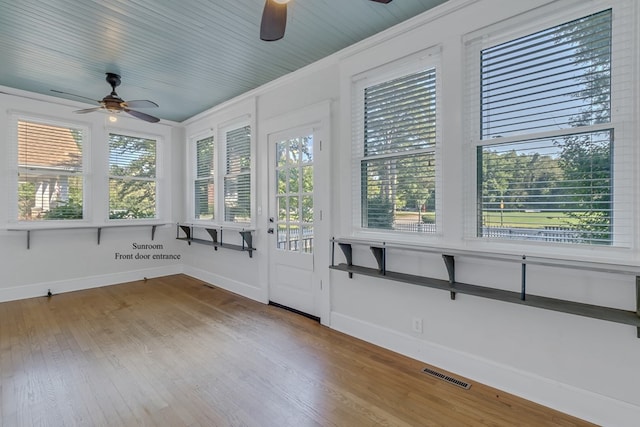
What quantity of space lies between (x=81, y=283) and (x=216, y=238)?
6.90ft

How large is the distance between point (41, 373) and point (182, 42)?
2.97 meters

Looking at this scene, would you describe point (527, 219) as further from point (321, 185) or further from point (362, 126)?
point (321, 185)

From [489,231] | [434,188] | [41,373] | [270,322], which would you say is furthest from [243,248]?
[489,231]

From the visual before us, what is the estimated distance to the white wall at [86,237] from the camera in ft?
13.6

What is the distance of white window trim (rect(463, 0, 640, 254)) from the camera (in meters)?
1.77

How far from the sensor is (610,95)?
1.85 meters

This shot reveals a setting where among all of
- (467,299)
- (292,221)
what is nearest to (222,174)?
(292,221)

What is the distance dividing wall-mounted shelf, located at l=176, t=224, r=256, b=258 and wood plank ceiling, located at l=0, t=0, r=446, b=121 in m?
1.97

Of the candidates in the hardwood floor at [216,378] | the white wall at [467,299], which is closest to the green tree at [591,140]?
the white wall at [467,299]

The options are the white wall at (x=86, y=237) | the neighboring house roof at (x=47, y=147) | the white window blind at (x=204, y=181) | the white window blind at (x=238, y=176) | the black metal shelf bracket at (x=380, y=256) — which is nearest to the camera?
the black metal shelf bracket at (x=380, y=256)

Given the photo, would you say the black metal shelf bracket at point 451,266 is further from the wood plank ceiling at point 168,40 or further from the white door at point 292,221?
the wood plank ceiling at point 168,40

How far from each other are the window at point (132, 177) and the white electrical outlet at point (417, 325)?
4.85 metres

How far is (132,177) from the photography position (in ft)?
17.4

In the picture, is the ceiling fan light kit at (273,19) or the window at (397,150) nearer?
the ceiling fan light kit at (273,19)
